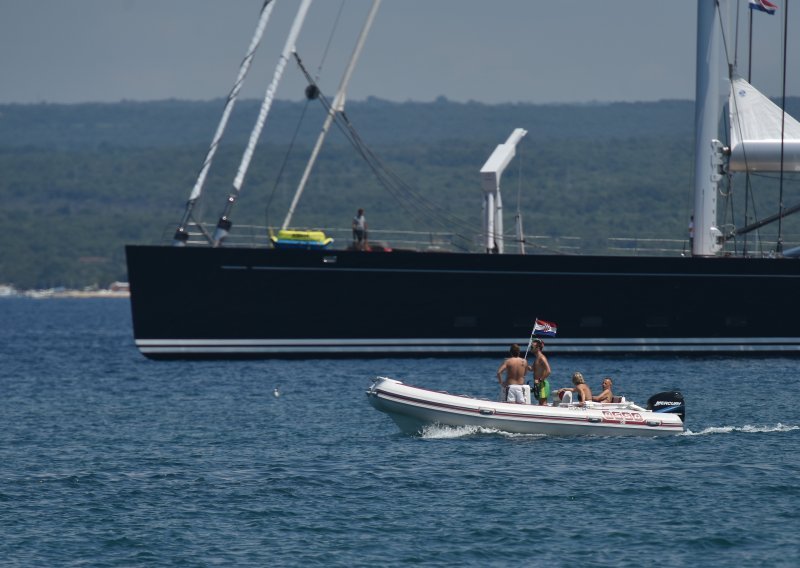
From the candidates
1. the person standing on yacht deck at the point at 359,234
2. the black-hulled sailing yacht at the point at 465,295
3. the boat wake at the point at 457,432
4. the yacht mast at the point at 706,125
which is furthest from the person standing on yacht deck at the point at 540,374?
the yacht mast at the point at 706,125

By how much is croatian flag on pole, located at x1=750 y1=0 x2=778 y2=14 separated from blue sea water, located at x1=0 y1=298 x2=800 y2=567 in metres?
14.7

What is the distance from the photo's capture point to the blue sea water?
20.8 meters

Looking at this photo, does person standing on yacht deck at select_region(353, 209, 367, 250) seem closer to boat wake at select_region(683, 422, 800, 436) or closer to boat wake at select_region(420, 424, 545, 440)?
boat wake at select_region(420, 424, 545, 440)

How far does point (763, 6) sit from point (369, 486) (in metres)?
29.5

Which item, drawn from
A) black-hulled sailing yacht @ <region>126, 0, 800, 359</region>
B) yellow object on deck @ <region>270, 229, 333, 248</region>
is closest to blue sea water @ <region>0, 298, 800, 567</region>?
black-hulled sailing yacht @ <region>126, 0, 800, 359</region>

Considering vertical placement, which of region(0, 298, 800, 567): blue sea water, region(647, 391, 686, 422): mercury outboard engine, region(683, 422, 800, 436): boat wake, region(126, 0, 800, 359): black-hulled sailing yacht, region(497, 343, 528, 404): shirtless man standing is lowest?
region(0, 298, 800, 567): blue sea water

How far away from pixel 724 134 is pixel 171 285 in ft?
65.0

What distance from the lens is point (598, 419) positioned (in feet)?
95.6

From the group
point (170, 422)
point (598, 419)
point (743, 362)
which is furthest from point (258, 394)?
point (743, 362)

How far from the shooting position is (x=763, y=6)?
4856 cm

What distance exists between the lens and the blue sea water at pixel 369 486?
68.1 ft

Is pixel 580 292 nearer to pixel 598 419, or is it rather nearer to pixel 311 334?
pixel 311 334

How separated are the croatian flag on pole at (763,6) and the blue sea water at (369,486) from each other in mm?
14698

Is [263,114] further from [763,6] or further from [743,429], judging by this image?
[743,429]
